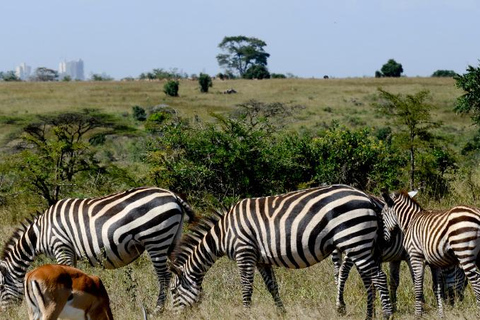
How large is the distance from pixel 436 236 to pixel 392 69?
253 feet

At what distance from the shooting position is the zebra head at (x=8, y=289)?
9516mm

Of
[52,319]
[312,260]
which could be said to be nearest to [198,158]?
[312,260]

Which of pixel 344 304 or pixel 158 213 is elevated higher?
pixel 158 213

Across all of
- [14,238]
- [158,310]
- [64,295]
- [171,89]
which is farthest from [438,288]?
[171,89]

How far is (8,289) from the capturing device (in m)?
9.63

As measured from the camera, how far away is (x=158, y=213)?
9.34 meters

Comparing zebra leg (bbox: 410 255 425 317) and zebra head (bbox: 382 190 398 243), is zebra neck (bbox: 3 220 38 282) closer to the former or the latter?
zebra head (bbox: 382 190 398 243)

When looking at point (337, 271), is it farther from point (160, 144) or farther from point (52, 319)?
point (160, 144)

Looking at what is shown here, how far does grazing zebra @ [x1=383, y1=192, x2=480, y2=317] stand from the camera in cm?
819

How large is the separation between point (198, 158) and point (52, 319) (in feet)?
27.0

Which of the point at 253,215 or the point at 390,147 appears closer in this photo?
the point at 253,215

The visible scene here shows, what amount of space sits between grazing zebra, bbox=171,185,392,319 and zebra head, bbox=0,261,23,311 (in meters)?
2.02

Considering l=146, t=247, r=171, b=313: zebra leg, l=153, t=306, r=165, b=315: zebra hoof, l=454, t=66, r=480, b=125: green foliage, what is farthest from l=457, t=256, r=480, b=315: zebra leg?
l=454, t=66, r=480, b=125: green foliage

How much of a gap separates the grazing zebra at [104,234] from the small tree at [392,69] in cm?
7671
